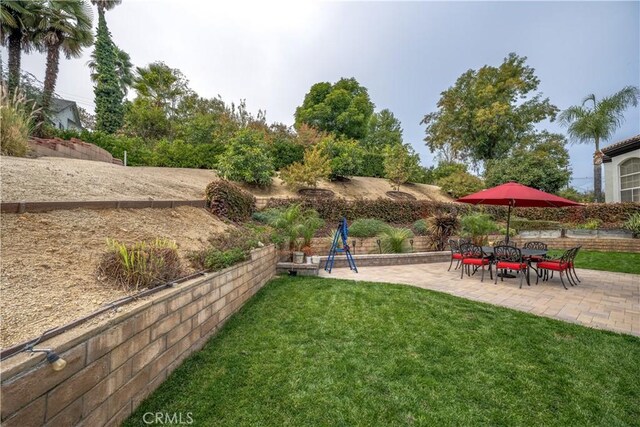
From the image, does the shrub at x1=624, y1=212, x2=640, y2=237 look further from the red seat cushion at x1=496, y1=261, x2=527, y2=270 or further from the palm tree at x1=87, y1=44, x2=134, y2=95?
the palm tree at x1=87, y1=44, x2=134, y2=95

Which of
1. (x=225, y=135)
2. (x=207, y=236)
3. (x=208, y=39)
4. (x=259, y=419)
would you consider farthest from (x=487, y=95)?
(x=259, y=419)

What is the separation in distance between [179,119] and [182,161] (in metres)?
12.6

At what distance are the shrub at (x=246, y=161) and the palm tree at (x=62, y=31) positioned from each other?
9817 millimetres

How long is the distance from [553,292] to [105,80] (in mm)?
26735

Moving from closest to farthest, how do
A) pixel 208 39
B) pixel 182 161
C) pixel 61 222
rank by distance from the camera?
pixel 61 222 → pixel 208 39 → pixel 182 161

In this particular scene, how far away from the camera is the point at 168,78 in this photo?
84.5 ft

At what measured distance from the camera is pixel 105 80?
19.9 metres

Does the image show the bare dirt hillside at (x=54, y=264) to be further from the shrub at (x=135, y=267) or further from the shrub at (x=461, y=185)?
the shrub at (x=461, y=185)

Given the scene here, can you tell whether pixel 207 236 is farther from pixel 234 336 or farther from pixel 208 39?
pixel 208 39

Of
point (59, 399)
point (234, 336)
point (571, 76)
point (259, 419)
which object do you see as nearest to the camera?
point (59, 399)

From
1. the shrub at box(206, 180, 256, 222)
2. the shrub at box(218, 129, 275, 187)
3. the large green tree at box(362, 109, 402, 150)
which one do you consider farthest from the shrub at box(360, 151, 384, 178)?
the large green tree at box(362, 109, 402, 150)

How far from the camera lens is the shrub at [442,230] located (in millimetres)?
9648

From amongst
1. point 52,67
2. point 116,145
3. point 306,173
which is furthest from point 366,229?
point 52,67

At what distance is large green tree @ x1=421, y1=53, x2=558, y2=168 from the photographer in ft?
72.4
